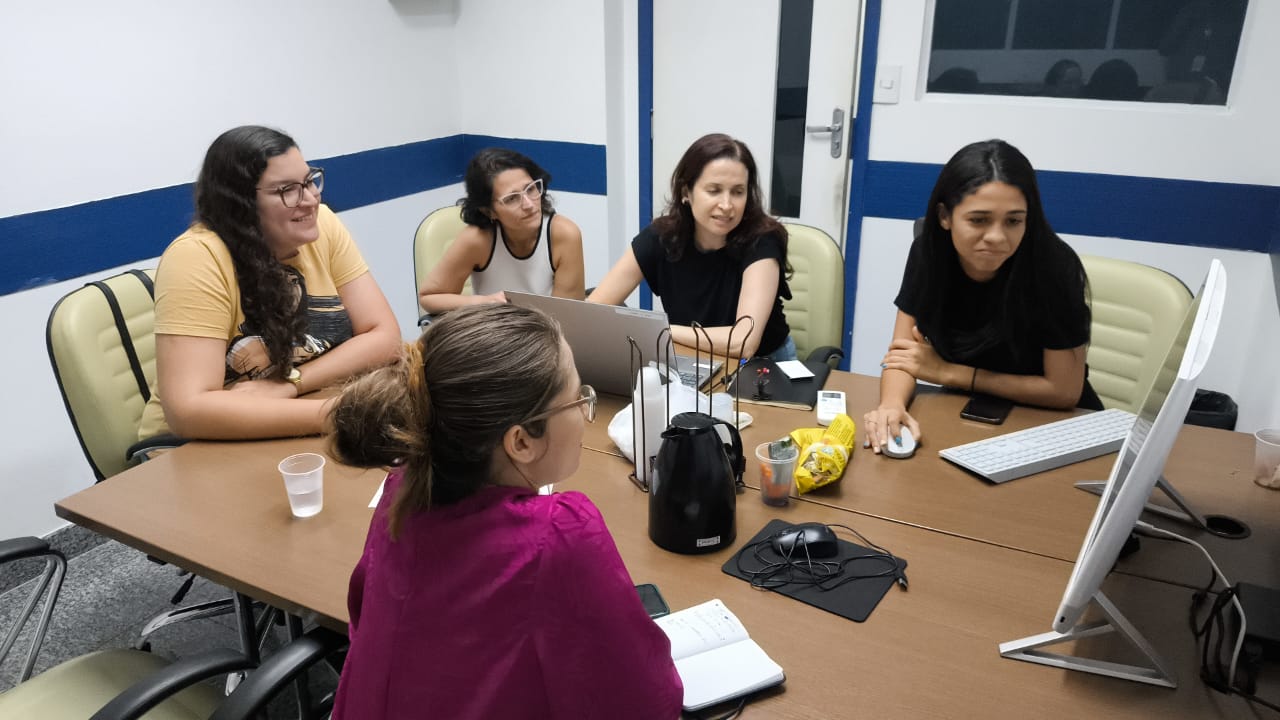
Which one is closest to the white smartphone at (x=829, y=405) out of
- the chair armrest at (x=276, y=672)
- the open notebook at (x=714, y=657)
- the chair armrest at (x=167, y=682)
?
the open notebook at (x=714, y=657)

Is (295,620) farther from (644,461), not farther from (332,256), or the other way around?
(332,256)

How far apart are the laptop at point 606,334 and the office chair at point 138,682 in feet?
2.80

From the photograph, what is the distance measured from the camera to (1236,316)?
311cm

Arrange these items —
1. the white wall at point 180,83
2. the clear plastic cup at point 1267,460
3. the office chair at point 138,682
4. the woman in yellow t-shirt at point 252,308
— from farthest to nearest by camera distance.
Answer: the white wall at point 180,83
the woman in yellow t-shirt at point 252,308
the clear plastic cup at point 1267,460
the office chair at point 138,682

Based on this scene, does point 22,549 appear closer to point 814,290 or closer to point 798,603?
point 798,603

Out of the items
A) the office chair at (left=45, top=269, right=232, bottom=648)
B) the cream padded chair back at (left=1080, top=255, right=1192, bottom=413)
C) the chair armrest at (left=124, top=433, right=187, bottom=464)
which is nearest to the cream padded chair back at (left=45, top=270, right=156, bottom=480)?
the office chair at (left=45, top=269, right=232, bottom=648)

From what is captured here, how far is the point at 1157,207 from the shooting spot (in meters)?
3.15

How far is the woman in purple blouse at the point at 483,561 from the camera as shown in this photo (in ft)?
3.21

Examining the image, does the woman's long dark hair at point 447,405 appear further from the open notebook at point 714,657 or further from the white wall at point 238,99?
the white wall at point 238,99

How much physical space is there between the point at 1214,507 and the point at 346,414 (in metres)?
1.49

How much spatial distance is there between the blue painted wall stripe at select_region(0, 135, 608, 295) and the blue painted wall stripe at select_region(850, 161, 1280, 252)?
76.5 inches

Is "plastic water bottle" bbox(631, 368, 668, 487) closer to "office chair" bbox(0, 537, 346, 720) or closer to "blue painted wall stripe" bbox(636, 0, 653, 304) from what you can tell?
"office chair" bbox(0, 537, 346, 720)

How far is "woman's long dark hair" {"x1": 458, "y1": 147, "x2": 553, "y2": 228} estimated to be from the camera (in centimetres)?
268

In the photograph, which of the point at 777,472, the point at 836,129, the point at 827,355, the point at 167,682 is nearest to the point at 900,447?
the point at 777,472
